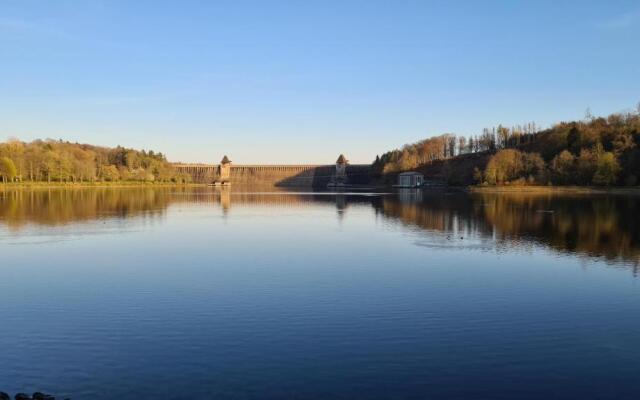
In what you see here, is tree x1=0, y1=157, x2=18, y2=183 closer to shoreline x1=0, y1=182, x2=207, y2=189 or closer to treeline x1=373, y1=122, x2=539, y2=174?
shoreline x1=0, y1=182, x2=207, y2=189

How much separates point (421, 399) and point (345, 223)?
1305 inches

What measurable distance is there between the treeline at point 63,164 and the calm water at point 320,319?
307 ft

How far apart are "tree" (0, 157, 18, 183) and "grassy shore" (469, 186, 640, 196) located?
9495cm

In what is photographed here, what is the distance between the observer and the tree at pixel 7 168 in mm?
106062

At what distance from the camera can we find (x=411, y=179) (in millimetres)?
156000

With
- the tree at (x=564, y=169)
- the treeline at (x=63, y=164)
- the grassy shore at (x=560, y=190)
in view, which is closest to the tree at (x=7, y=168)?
the treeline at (x=63, y=164)

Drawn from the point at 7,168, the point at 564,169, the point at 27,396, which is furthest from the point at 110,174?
the point at 27,396

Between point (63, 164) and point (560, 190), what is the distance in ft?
345

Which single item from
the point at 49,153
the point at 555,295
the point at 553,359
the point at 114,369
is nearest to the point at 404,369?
the point at 553,359

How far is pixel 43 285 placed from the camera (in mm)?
18406

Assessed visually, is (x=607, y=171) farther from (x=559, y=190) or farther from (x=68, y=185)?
(x=68, y=185)

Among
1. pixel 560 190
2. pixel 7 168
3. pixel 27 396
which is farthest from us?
pixel 7 168

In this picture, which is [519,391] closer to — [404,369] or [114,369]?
Result: [404,369]

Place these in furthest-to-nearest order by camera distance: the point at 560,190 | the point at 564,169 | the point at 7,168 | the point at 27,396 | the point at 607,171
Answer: the point at 7,168, the point at 564,169, the point at 560,190, the point at 607,171, the point at 27,396
